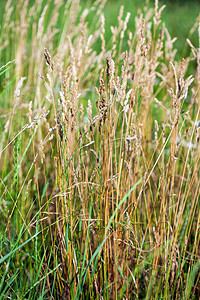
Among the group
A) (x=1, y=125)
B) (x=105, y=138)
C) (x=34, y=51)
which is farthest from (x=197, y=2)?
(x=105, y=138)

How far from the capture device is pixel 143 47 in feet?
3.05

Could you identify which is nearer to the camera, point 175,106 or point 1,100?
point 175,106

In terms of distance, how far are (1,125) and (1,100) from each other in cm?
76

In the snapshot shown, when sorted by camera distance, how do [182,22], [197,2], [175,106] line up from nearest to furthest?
[175,106] < [182,22] < [197,2]

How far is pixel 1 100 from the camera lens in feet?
7.48

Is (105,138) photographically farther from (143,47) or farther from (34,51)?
(34,51)

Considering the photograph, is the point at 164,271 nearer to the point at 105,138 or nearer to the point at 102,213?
the point at 102,213

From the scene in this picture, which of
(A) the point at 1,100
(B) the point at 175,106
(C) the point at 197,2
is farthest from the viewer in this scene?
(C) the point at 197,2

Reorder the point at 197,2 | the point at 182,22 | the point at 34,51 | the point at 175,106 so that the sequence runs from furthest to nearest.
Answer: the point at 197,2 < the point at 182,22 < the point at 34,51 < the point at 175,106

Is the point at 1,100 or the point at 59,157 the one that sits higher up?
the point at 1,100

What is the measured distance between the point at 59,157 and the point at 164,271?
468mm

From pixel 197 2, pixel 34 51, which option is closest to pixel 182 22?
pixel 197 2

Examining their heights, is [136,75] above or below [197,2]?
below

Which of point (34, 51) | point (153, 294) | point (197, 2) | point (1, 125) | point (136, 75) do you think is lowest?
point (153, 294)
